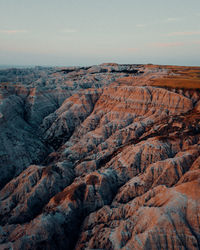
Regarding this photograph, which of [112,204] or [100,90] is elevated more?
[100,90]

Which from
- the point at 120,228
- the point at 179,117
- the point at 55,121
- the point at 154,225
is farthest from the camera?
the point at 55,121

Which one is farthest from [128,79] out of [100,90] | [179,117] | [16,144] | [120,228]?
[120,228]

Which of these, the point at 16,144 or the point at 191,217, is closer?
the point at 191,217

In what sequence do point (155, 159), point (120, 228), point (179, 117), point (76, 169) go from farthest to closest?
point (179, 117) < point (76, 169) < point (155, 159) < point (120, 228)

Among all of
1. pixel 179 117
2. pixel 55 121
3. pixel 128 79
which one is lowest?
pixel 55 121

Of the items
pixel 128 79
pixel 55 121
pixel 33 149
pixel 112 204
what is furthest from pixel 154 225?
pixel 128 79

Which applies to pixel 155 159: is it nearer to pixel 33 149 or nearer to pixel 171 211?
pixel 171 211
